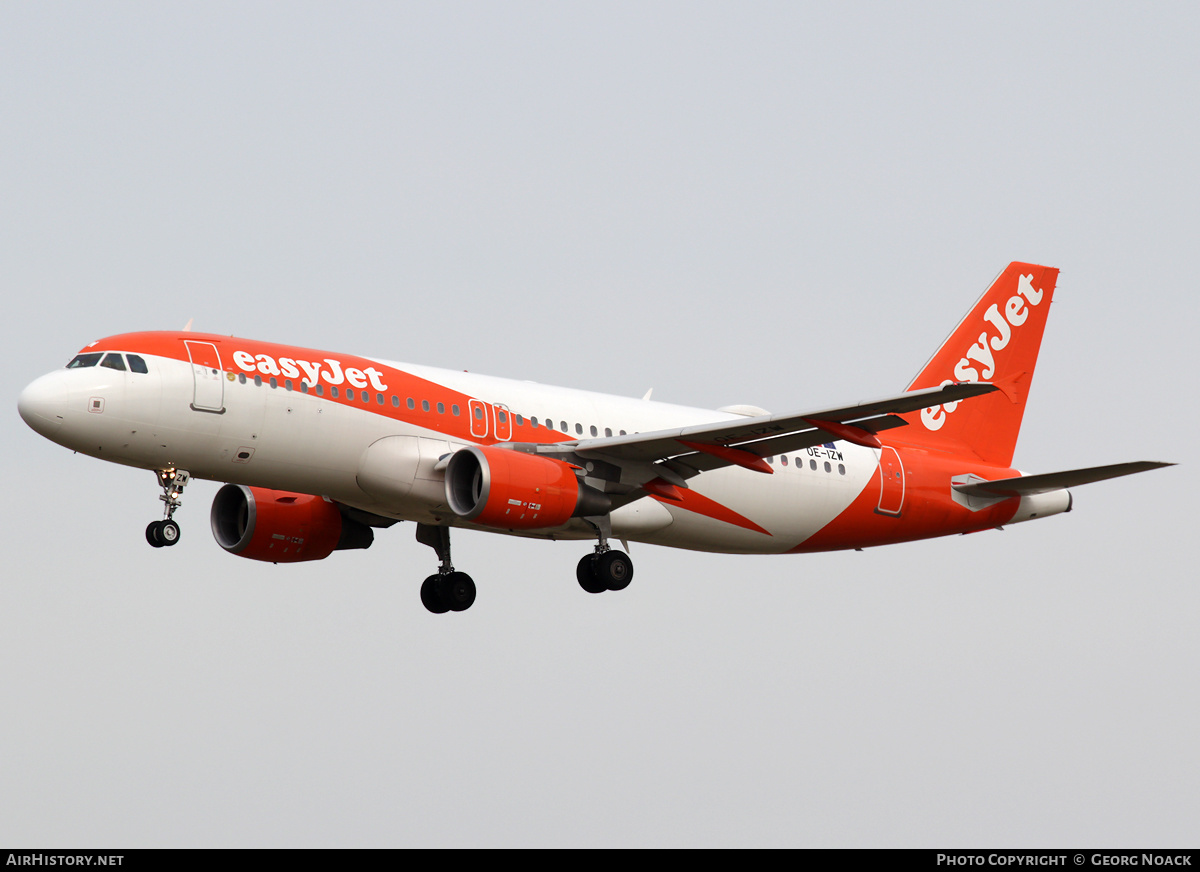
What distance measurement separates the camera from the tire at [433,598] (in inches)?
1523

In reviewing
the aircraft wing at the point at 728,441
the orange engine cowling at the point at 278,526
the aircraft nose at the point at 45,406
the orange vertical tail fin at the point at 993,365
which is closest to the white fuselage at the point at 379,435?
the aircraft nose at the point at 45,406

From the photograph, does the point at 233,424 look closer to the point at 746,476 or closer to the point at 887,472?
the point at 746,476

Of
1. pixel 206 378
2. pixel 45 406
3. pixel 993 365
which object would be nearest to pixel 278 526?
pixel 206 378

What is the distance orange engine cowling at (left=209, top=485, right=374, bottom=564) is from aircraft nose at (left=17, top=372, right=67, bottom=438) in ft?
22.6

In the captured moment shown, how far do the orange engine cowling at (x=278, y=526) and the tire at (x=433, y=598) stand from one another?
1.94 m

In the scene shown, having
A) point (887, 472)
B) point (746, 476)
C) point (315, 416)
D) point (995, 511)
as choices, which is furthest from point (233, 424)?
point (995, 511)

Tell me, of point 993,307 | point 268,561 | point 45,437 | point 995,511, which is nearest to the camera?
point 45,437

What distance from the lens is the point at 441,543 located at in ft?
127

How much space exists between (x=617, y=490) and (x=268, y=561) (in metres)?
8.33

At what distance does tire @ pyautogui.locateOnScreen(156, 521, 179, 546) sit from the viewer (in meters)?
31.7

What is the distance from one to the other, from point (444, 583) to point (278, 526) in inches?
162

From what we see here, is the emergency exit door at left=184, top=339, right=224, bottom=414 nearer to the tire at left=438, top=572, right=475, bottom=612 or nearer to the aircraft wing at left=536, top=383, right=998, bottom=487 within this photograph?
the aircraft wing at left=536, top=383, right=998, bottom=487

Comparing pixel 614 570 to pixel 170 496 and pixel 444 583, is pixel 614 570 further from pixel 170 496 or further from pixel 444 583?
pixel 170 496

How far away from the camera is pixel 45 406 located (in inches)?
1208
